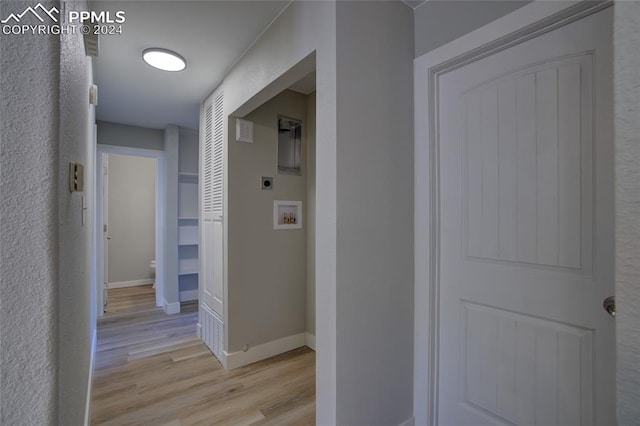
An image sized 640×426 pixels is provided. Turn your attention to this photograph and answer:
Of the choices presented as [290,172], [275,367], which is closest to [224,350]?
[275,367]

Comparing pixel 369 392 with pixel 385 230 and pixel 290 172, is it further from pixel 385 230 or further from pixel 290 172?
pixel 290 172

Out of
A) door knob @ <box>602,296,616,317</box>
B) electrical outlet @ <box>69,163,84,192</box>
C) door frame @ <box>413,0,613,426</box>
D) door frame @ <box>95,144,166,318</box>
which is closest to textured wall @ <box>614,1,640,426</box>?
door knob @ <box>602,296,616,317</box>

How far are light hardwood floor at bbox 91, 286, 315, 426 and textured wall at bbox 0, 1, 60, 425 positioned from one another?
156cm

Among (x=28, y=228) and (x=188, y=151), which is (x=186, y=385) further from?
(x=188, y=151)

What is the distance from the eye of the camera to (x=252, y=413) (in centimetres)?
188

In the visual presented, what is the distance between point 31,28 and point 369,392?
173 centimetres

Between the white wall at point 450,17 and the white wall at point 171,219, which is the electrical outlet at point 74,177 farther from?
the white wall at point 171,219

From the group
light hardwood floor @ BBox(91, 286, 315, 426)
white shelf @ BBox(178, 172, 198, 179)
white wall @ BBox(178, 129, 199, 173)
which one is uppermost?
white wall @ BBox(178, 129, 199, 173)

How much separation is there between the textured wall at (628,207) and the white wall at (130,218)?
611cm

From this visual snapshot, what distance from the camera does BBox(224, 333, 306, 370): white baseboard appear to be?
2441 millimetres

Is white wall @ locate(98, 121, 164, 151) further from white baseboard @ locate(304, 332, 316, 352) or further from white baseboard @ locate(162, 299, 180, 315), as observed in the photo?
white baseboard @ locate(304, 332, 316, 352)

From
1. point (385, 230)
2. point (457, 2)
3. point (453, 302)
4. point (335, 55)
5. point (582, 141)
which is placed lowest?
point (453, 302)

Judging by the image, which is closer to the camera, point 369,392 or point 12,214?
point 12,214

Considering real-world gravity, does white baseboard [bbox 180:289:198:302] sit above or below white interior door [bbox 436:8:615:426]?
below
